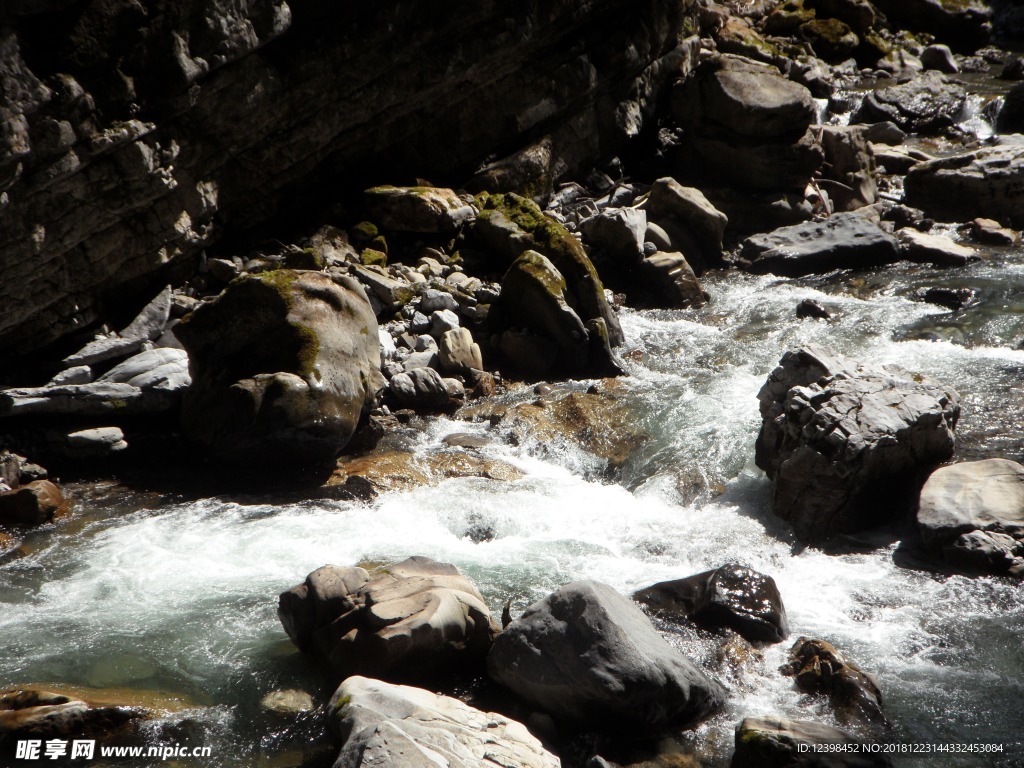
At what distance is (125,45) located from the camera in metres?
11.7

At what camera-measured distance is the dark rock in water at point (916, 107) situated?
86.0 ft

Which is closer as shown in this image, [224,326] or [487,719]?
[487,719]

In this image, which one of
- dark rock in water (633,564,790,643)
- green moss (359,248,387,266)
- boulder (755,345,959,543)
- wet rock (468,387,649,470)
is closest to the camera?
dark rock in water (633,564,790,643)

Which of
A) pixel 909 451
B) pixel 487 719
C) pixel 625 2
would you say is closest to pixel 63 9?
pixel 487 719

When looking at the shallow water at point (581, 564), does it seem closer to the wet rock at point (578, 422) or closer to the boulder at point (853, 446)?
the wet rock at point (578, 422)

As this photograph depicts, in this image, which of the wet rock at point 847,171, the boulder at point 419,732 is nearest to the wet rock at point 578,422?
the boulder at point 419,732

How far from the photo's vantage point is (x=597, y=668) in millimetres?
6375

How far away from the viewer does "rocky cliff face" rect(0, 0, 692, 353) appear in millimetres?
11062

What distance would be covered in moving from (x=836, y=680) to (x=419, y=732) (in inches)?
133

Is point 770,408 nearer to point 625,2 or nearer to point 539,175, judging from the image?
point 539,175

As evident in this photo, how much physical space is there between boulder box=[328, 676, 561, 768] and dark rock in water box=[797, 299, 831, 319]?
1142 centimetres

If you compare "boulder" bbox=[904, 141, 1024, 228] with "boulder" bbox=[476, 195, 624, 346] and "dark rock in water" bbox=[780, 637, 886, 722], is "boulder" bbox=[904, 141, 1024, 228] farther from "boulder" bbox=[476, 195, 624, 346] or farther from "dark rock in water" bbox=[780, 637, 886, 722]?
"dark rock in water" bbox=[780, 637, 886, 722]

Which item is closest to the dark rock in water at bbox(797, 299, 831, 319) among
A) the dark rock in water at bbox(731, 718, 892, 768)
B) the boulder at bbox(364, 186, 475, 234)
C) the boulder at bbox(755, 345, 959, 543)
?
the boulder at bbox(755, 345, 959, 543)

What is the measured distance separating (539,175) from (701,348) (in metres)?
7.13
